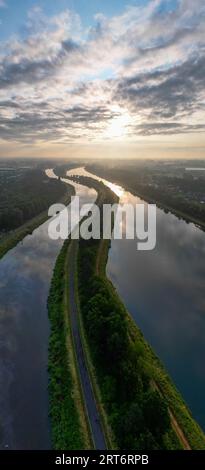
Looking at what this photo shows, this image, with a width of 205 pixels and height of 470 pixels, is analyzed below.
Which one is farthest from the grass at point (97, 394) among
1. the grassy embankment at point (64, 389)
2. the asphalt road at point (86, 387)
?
the grassy embankment at point (64, 389)

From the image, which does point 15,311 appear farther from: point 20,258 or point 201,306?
point 201,306

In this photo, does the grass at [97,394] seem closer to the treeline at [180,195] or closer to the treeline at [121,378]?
the treeline at [121,378]

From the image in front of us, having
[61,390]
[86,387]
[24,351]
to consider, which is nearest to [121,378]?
[86,387]

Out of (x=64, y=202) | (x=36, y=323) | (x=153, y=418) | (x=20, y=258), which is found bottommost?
(x=153, y=418)

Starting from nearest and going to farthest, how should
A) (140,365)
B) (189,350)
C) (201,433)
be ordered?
(201,433) < (140,365) < (189,350)

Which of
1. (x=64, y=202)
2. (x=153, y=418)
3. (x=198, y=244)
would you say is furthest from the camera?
(x=64, y=202)
